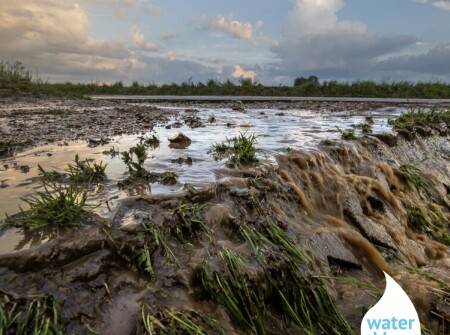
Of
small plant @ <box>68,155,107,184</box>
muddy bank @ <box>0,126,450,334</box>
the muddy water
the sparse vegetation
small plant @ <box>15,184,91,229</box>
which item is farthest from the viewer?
the sparse vegetation

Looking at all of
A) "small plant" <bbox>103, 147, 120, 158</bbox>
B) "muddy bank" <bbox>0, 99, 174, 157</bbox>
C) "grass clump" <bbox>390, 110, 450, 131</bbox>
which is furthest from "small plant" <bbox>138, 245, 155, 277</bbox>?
"grass clump" <bbox>390, 110, 450, 131</bbox>

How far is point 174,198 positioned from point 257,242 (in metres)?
1.03

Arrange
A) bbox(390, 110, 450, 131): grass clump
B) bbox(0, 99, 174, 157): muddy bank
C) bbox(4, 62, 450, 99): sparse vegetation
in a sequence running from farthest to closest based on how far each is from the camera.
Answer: bbox(4, 62, 450, 99): sparse vegetation
bbox(390, 110, 450, 131): grass clump
bbox(0, 99, 174, 157): muddy bank

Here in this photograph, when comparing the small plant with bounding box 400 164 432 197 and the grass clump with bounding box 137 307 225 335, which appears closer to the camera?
the grass clump with bounding box 137 307 225 335

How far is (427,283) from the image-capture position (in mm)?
A: 4008

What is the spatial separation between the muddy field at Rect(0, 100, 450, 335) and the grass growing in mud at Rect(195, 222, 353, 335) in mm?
11

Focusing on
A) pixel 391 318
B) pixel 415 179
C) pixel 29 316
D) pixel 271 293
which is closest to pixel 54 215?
pixel 29 316

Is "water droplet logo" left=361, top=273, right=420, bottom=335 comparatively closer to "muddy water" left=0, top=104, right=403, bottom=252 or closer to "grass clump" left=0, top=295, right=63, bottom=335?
"grass clump" left=0, top=295, right=63, bottom=335

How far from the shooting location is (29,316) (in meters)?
2.45

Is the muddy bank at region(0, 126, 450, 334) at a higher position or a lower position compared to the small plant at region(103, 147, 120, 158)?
lower

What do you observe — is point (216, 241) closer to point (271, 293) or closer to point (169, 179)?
point (271, 293)

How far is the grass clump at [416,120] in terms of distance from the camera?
1010 cm

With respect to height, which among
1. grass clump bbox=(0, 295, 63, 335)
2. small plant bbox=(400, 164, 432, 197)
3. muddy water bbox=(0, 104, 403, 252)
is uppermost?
muddy water bbox=(0, 104, 403, 252)

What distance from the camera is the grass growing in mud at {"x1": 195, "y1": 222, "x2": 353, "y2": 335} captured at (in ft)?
9.86
